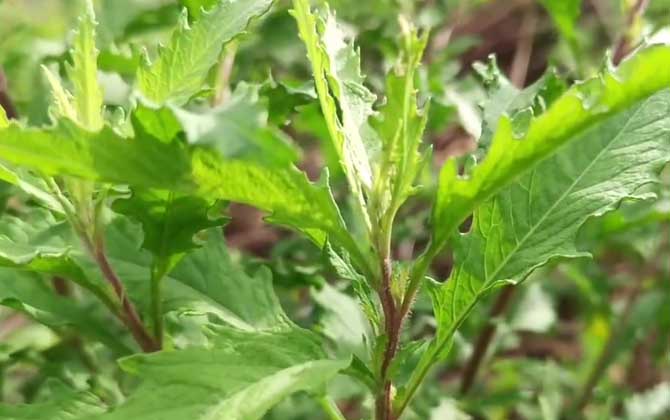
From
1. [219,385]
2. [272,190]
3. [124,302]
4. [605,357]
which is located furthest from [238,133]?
[605,357]

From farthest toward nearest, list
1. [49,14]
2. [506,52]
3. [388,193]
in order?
[506,52] < [49,14] < [388,193]

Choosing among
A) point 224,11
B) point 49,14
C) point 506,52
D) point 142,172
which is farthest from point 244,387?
point 506,52

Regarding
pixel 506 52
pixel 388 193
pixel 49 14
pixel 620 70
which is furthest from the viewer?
pixel 506 52

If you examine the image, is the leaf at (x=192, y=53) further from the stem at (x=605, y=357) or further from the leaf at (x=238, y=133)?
the stem at (x=605, y=357)

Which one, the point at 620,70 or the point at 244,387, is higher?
the point at 620,70

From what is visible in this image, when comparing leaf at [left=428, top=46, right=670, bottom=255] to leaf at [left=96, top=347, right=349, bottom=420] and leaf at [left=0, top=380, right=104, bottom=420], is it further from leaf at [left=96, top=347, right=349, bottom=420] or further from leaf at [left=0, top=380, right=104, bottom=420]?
leaf at [left=0, top=380, right=104, bottom=420]

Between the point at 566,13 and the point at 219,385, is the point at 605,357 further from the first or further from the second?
the point at 219,385

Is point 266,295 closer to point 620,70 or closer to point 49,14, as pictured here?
point 620,70
